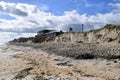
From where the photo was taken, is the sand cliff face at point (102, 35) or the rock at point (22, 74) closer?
the rock at point (22, 74)

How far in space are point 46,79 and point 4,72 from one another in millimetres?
5601

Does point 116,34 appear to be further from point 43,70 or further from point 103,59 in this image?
point 43,70

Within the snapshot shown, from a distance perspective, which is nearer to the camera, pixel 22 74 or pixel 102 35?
pixel 22 74

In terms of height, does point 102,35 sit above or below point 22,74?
above

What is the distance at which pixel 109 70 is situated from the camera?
17.8 metres

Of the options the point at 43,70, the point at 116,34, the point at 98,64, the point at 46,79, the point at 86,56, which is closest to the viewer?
the point at 46,79

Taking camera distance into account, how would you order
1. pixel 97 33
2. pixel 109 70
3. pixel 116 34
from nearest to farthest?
1. pixel 109 70
2. pixel 116 34
3. pixel 97 33

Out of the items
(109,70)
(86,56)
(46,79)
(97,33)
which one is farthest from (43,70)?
(97,33)

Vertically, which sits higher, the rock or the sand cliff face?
the sand cliff face

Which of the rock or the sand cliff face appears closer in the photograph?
the rock

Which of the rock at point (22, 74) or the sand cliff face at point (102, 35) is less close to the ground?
the sand cliff face at point (102, 35)

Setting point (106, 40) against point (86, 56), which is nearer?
point (86, 56)

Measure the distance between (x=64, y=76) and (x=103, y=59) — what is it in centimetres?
648

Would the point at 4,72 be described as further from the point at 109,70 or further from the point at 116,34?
the point at 116,34
